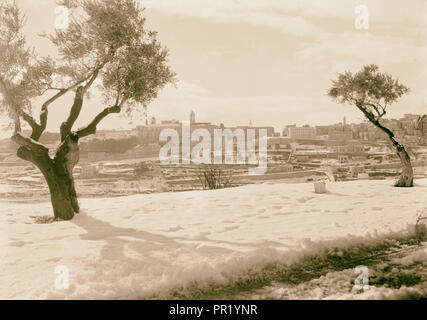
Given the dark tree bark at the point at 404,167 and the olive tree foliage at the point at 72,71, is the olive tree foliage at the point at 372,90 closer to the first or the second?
the dark tree bark at the point at 404,167

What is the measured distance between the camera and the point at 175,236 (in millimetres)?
8430

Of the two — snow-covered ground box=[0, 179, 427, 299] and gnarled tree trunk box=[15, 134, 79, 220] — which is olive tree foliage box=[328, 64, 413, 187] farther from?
gnarled tree trunk box=[15, 134, 79, 220]

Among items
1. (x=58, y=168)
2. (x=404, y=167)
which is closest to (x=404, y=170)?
(x=404, y=167)

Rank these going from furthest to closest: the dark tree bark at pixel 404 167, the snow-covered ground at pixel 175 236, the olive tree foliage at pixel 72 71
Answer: the dark tree bark at pixel 404 167 → the olive tree foliage at pixel 72 71 → the snow-covered ground at pixel 175 236

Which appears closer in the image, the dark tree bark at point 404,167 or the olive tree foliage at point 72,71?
the olive tree foliage at point 72,71

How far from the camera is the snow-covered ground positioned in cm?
588

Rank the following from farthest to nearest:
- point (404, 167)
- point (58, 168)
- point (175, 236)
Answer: point (404, 167)
point (58, 168)
point (175, 236)

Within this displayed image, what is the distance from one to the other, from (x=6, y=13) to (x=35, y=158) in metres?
3.96

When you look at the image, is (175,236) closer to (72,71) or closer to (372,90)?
(72,71)

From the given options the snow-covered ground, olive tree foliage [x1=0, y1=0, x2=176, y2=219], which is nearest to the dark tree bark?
the snow-covered ground

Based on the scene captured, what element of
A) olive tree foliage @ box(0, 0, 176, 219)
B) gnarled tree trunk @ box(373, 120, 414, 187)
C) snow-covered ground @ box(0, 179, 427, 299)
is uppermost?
olive tree foliage @ box(0, 0, 176, 219)

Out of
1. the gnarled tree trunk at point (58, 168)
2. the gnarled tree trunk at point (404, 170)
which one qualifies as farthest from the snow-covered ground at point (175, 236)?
the gnarled tree trunk at point (404, 170)

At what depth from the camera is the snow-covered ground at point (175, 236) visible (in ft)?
19.3

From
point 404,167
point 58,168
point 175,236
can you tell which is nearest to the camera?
point 175,236
